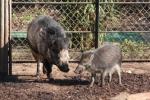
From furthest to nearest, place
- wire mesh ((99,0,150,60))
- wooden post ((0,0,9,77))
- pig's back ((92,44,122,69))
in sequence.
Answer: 1. wire mesh ((99,0,150,60))
2. wooden post ((0,0,9,77))
3. pig's back ((92,44,122,69))

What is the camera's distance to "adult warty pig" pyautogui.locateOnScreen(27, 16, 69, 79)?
866 cm

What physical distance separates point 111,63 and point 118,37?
338cm

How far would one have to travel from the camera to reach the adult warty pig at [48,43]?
8656 millimetres

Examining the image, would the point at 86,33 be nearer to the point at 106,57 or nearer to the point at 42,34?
the point at 42,34

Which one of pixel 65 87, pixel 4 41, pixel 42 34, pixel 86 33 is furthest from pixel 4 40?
pixel 86 33

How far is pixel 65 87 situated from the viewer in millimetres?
8555

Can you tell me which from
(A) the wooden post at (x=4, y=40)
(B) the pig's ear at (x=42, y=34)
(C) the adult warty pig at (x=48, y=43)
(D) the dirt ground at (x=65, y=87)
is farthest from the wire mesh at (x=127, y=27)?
(A) the wooden post at (x=4, y=40)

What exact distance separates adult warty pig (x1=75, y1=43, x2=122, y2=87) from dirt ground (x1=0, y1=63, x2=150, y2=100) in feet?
0.81

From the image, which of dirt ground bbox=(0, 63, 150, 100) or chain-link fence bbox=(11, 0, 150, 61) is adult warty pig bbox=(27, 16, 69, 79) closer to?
dirt ground bbox=(0, 63, 150, 100)

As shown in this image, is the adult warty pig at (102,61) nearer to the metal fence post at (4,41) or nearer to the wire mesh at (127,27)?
the wire mesh at (127,27)

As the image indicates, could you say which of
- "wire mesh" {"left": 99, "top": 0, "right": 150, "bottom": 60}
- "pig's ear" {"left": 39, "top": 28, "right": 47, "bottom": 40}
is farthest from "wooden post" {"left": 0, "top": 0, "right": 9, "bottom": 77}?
"wire mesh" {"left": 99, "top": 0, "right": 150, "bottom": 60}

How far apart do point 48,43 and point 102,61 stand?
1037 mm

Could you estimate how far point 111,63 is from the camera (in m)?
8.40

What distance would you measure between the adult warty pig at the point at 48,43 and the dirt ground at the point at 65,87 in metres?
0.29
